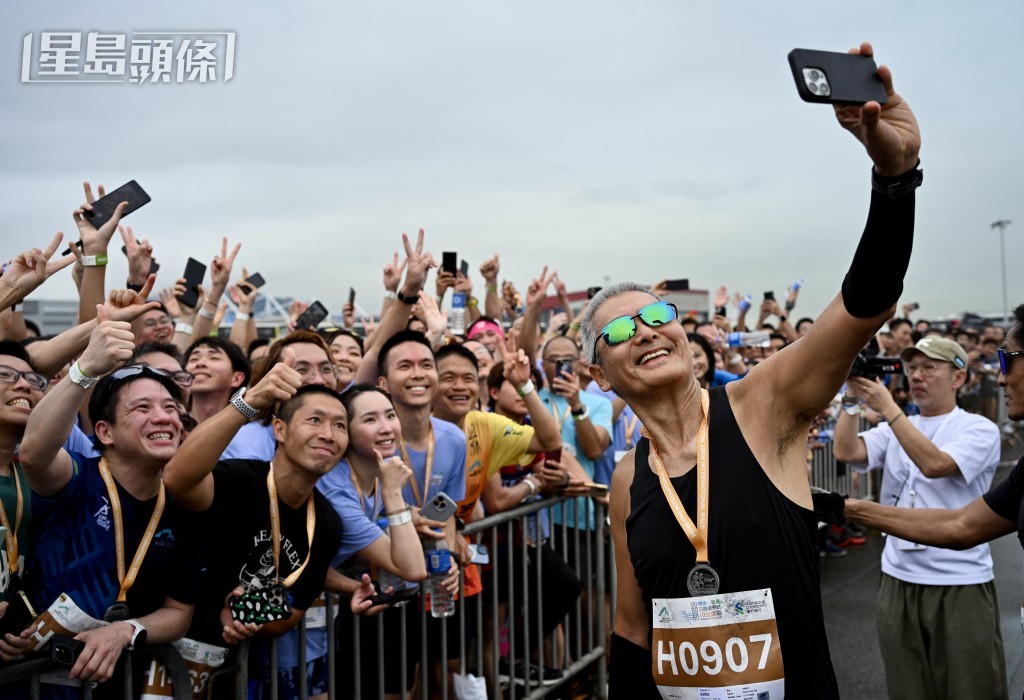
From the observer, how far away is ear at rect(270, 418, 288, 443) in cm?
373

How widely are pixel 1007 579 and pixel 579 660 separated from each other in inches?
199

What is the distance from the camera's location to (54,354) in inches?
152

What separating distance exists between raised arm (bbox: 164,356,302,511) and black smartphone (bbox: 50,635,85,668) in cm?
63

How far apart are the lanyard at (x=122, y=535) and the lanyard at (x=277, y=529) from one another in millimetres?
486

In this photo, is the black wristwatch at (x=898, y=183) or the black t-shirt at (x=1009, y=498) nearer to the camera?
the black wristwatch at (x=898, y=183)

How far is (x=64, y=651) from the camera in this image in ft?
9.05

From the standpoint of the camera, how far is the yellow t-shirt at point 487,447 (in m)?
4.99

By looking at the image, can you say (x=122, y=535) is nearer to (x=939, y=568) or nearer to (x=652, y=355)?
(x=652, y=355)

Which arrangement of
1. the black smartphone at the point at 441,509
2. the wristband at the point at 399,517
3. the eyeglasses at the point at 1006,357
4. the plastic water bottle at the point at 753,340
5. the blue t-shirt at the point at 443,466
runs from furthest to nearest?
the plastic water bottle at the point at 753,340 → the blue t-shirt at the point at 443,466 → the black smartphone at the point at 441,509 → the wristband at the point at 399,517 → the eyeglasses at the point at 1006,357

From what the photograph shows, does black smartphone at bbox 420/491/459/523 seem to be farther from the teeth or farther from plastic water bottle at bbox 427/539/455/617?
the teeth

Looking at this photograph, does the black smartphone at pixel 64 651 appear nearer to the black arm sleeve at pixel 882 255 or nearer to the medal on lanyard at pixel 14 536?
the medal on lanyard at pixel 14 536

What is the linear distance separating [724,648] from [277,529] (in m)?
2.01

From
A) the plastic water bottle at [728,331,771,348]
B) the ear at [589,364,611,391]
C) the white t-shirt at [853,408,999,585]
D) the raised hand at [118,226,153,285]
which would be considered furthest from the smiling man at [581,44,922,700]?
the plastic water bottle at [728,331,771,348]

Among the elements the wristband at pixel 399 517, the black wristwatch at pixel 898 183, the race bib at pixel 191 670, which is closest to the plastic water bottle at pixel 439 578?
the wristband at pixel 399 517
